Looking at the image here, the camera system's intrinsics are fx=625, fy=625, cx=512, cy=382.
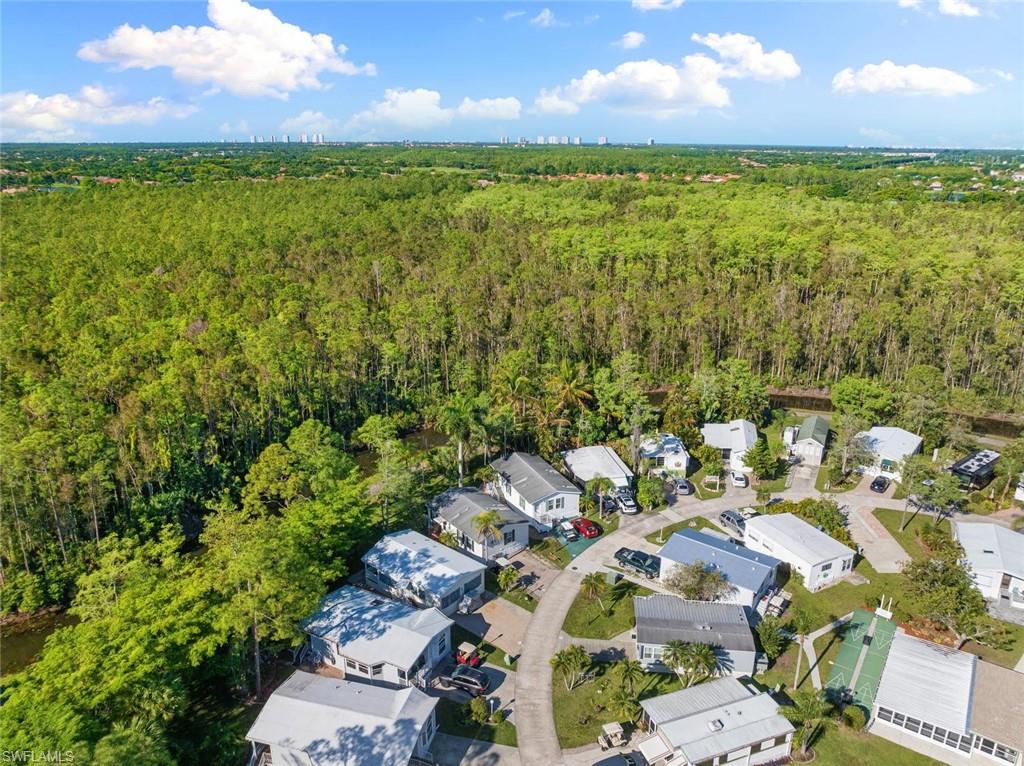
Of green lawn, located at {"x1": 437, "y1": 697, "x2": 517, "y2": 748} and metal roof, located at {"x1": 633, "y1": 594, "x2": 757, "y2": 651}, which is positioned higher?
metal roof, located at {"x1": 633, "y1": 594, "x2": 757, "y2": 651}

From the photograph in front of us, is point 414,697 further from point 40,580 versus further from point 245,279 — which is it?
point 245,279

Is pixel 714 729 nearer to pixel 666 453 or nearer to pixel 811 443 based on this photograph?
pixel 666 453

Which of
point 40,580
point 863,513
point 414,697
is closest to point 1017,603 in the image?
point 863,513

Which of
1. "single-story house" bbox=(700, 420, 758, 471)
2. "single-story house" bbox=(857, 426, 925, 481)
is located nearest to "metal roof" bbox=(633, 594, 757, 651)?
"single-story house" bbox=(700, 420, 758, 471)

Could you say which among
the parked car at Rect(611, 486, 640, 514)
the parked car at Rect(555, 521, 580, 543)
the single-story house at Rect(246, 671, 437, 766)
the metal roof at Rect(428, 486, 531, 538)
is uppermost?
the metal roof at Rect(428, 486, 531, 538)

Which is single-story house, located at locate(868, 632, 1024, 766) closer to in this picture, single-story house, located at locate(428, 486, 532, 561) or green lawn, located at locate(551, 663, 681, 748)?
green lawn, located at locate(551, 663, 681, 748)

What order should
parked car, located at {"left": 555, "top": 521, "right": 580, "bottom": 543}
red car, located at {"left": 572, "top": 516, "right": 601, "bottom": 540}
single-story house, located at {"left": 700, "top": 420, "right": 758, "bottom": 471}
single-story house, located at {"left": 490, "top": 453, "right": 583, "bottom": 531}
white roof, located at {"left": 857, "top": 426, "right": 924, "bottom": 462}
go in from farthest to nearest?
single-story house, located at {"left": 700, "top": 420, "right": 758, "bottom": 471} < white roof, located at {"left": 857, "top": 426, "right": 924, "bottom": 462} < single-story house, located at {"left": 490, "top": 453, "right": 583, "bottom": 531} < red car, located at {"left": 572, "top": 516, "right": 601, "bottom": 540} < parked car, located at {"left": 555, "top": 521, "right": 580, "bottom": 543}

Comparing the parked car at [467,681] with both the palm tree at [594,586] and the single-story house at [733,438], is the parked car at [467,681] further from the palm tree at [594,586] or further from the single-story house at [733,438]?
the single-story house at [733,438]
